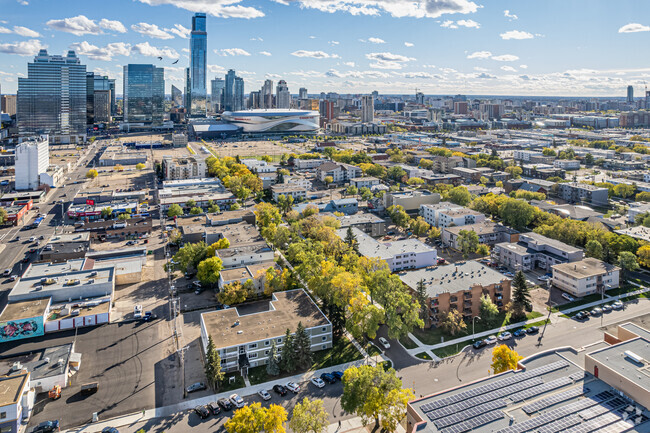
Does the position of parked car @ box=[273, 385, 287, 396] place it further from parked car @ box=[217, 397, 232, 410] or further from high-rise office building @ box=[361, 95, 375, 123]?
high-rise office building @ box=[361, 95, 375, 123]

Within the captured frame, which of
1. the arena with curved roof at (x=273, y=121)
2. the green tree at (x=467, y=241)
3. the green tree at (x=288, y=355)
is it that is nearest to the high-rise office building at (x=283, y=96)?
the arena with curved roof at (x=273, y=121)

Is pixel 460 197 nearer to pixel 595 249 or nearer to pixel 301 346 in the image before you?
pixel 595 249

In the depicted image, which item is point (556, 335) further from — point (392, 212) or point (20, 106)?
point (20, 106)

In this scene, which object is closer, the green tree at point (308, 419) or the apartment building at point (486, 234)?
the green tree at point (308, 419)

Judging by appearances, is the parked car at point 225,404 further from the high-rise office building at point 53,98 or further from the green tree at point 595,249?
the high-rise office building at point 53,98

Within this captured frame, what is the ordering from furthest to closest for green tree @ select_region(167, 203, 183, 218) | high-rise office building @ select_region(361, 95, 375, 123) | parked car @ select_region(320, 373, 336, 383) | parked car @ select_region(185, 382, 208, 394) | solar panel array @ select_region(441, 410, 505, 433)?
high-rise office building @ select_region(361, 95, 375, 123) < green tree @ select_region(167, 203, 183, 218) < parked car @ select_region(320, 373, 336, 383) < parked car @ select_region(185, 382, 208, 394) < solar panel array @ select_region(441, 410, 505, 433)

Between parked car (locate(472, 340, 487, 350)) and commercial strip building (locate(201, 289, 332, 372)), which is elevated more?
commercial strip building (locate(201, 289, 332, 372))

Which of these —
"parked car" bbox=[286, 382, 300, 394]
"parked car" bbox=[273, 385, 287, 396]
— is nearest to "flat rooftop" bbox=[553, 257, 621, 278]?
"parked car" bbox=[286, 382, 300, 394]
